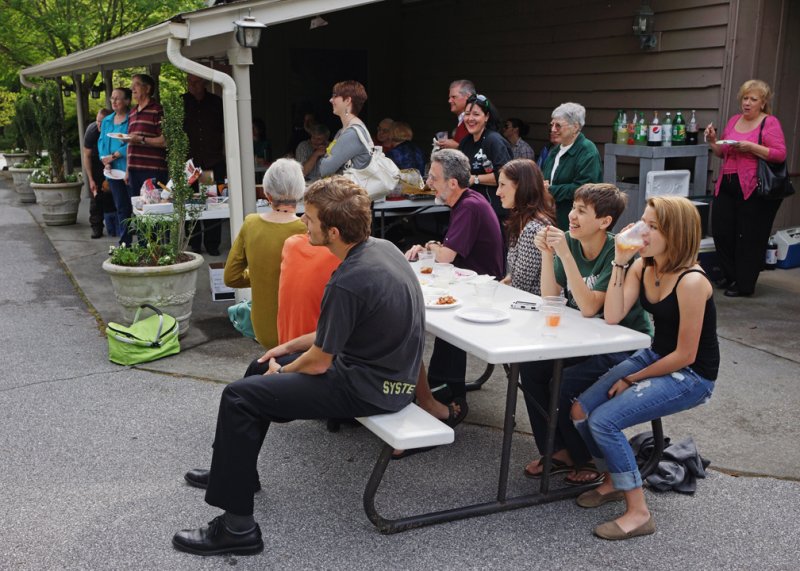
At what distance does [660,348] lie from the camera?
3.35 metres

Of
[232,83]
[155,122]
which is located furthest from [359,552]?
[155,122]

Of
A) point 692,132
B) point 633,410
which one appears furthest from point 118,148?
point 633,410

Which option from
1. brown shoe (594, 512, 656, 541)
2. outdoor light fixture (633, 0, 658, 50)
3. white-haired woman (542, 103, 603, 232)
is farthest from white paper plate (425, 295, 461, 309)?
outdoor light fixture (633, 0, 658, 50)

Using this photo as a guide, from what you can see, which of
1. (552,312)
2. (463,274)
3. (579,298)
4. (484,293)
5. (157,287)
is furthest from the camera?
(157,287)

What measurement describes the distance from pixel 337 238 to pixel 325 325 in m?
0.34

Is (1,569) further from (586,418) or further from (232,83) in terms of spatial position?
(232,83)

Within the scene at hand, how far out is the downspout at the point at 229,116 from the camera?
5887mm

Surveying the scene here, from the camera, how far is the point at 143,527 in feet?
10.8

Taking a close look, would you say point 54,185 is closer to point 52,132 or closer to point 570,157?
point 52,132

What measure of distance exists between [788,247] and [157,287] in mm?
5457

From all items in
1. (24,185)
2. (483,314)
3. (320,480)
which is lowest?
(320,480)

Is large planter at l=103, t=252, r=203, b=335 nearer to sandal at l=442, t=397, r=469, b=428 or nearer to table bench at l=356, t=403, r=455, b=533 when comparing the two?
sandal at l=442, t=397, r=469, b=428

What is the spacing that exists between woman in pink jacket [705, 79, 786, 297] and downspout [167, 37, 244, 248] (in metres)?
3.69

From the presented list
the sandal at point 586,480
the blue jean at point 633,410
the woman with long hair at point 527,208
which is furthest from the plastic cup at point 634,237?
the sandal at point 586,480
